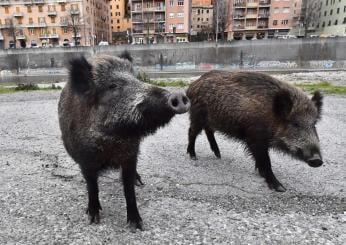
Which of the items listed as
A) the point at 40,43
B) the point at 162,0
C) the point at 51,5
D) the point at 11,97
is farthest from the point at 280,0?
the point at 11,97

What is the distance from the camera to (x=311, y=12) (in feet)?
172

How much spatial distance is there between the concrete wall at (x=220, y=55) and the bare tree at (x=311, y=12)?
81.1ft

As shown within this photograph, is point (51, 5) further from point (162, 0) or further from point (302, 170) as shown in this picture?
point (302, 170)

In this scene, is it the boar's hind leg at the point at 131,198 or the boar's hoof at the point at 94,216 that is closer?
the boar's hind leg at the point at 131,198

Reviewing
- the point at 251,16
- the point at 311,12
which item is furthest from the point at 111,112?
the point at 311,12

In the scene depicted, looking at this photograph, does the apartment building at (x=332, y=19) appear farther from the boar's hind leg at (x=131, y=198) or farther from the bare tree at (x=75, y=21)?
the boar's hind leg at (x=131, y=198)

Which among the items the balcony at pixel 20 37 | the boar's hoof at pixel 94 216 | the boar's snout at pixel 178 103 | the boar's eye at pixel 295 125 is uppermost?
the balcony at pixel 20 37

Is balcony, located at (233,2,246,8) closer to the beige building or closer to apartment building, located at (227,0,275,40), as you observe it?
apartment building, located at (227,0,275,40)

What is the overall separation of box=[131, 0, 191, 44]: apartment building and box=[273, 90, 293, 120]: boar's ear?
4814 cm

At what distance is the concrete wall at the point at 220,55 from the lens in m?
29.7

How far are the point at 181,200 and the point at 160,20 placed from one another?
51586 mm

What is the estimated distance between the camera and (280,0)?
169 ft

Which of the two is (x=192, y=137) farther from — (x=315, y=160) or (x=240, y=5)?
(x=240, y=5)

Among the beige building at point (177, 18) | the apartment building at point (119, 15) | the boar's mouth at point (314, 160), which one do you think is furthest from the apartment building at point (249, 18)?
the boar's mouth at point (314, 160)
